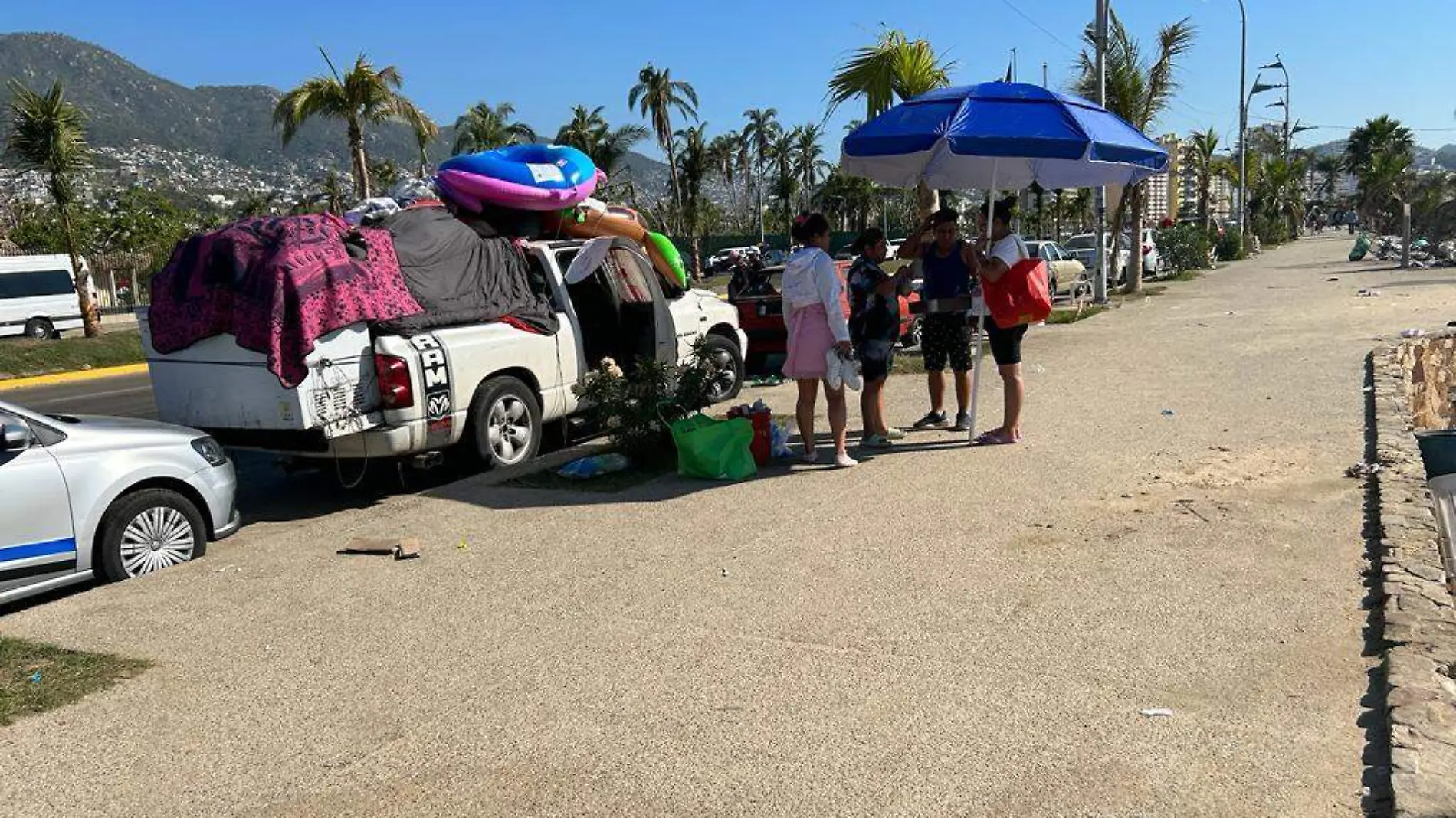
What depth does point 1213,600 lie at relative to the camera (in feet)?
16.5

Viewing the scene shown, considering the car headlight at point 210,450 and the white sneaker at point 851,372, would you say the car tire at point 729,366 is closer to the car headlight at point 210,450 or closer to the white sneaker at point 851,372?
the white sneaker at point 851,372

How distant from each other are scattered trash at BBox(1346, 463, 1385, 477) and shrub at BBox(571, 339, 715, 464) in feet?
15.1

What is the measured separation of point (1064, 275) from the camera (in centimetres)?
2469

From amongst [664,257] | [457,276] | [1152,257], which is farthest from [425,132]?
[1152,257]

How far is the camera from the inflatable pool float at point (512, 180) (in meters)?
9.70

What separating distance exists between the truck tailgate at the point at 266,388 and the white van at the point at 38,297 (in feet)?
77.1

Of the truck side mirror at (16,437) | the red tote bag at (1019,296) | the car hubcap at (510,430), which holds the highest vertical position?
the red tote bag at (1019,296)

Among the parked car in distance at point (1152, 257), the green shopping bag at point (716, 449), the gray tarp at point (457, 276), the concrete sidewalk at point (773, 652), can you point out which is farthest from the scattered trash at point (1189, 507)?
the parked car in distance at point (1152, 257)

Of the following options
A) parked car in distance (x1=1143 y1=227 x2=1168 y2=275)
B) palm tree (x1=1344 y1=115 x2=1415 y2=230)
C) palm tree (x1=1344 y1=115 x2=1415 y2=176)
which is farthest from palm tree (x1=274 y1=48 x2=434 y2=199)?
palm tree (x1=1344 y1=115 x2=1415 y2=176)

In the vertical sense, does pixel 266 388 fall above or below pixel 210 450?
above

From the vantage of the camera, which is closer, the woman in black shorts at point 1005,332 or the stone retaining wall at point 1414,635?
the stone retaining wall at point 1414,635

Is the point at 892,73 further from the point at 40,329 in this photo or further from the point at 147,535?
the point at 40,329

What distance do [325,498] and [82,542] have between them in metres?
2.61

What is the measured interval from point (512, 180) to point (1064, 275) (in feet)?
58.6
